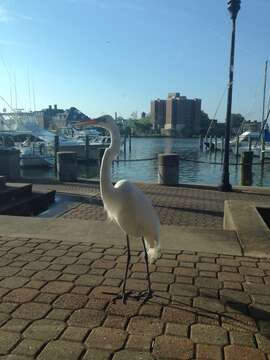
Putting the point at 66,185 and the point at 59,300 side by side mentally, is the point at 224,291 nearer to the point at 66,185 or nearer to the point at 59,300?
the point at 59,300

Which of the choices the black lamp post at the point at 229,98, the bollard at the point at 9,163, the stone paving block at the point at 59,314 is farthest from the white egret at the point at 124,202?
the bollard at the point at 9,163

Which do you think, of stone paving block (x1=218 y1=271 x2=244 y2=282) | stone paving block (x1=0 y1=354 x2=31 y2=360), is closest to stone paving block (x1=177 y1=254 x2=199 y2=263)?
stone paving block (x1=218 y1=271 x2=244 y2=282)

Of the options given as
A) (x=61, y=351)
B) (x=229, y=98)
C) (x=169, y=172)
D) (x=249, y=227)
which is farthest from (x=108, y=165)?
(x=229, y=98)

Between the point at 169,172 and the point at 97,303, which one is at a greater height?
the point at 97,303

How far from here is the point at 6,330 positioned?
3613 millimetres

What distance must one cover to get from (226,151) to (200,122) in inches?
5063

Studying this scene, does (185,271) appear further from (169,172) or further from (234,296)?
(169,172)

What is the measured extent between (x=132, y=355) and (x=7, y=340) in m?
0.98

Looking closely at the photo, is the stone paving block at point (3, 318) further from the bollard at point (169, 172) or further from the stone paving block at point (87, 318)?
the bollard at point (169, 172)

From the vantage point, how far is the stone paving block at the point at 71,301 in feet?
13.5

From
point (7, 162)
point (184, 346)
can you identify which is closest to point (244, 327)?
point (184, 346)

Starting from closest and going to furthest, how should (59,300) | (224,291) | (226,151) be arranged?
(59,300), (224,291), (226,151)

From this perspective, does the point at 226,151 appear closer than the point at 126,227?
No

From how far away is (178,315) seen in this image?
3.97 m
